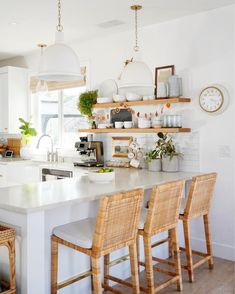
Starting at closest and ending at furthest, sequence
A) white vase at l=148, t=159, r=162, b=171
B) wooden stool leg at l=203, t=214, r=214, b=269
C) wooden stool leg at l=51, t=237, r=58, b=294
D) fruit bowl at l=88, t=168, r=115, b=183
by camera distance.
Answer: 1. wooden stool leg at l=51, t=237, r=58, b=294
2. fruit bowl at l=88, t=168, r=115, b=183
3. wooden stool leg at l=203, t=214, r=214, b=269
4. white vase at l=148, t=159, r=162, b=171

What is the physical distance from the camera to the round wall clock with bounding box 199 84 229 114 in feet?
12.7

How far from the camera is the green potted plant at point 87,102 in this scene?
4.95 metres

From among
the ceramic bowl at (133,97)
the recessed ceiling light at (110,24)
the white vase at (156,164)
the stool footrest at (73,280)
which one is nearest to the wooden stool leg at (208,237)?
the white vase at (156,164)

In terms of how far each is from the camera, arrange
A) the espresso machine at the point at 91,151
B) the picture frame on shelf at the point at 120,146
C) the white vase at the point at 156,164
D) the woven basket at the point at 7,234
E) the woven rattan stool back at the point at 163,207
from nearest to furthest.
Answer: the woven basket at the point at 7,234, the woven rattan stool back at the point at 163,207, the white vase at the point at 156,164, the picture frame on shelf at the point at 120,146, the espresso machine at the point at 91,151

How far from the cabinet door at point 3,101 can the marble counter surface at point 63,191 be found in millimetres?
2931

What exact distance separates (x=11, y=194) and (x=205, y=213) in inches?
72.7

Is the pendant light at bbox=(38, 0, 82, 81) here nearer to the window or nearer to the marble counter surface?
the marble counter surface

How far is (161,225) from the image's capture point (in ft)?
9.80

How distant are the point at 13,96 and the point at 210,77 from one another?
3.33 meters

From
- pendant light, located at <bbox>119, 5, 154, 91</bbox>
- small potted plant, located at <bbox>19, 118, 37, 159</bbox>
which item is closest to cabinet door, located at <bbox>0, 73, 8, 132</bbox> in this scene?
small potted plant, located at <bbox>19, 118, 37, 159</bbox>

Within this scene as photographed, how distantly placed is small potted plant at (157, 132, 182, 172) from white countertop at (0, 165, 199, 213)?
24cm

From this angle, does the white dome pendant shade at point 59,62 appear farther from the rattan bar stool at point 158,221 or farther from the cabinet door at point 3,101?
the cabinet door at point 3,101

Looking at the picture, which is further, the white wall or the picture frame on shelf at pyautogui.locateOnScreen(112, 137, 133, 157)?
the picture frame on shelf at pyautogui.locateOnScreen(112, 137, 133, 157)

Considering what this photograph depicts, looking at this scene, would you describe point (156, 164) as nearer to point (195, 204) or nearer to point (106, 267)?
point (195, 204)
